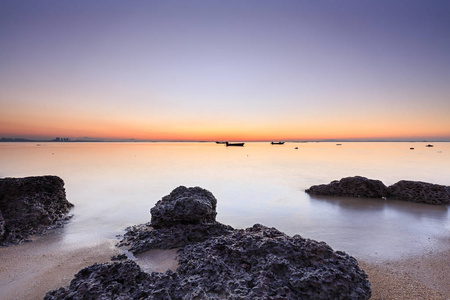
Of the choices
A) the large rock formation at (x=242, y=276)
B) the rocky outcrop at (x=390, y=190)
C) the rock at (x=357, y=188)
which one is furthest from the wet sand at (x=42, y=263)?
the rocky outcrop at (x=390, y=190)

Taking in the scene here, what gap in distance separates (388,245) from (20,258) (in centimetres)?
749

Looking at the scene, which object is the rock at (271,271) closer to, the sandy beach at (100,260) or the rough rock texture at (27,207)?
the sandy beach at (100,260)

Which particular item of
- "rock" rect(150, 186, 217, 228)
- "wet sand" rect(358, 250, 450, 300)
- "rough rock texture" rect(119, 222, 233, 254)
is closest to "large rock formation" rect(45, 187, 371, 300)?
"wet sand" rect(358, 250, 450, 300)

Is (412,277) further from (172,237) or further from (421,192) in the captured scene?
(421,192)

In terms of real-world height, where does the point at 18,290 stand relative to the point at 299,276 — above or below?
below

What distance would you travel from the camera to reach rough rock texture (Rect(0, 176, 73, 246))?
545 cm

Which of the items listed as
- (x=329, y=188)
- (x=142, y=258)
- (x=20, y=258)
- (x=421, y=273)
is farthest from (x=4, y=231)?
(x=329, y=188)

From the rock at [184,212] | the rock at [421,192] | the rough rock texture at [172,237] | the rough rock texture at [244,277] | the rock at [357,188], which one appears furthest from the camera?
the rock at [357,188]

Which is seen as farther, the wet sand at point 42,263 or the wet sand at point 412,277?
the wet sand at point 42,263

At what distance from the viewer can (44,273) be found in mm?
3920

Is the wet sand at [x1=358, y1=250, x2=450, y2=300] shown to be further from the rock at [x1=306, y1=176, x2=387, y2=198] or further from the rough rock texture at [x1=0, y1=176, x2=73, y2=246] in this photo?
the rough rock texture at [x1=0, y1=176, x2=73, y2=246]

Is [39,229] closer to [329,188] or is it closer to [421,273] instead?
[421,273]

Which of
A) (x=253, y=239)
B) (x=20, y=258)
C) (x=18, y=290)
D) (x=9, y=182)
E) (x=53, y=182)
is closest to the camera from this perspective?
(x=18, y=290)

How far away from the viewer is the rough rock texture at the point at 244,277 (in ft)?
8.98
